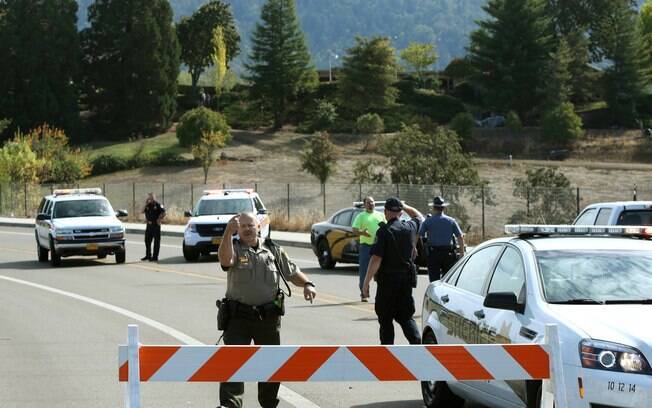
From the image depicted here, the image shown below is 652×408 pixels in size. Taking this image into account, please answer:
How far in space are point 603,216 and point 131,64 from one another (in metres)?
78.2

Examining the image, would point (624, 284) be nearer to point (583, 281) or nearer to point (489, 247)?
point (583, 281)

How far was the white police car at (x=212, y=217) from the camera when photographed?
28391 mm

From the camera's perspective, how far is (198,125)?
8331cm

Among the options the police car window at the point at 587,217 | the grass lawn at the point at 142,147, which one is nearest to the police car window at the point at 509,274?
the police car window at the point at 587,217

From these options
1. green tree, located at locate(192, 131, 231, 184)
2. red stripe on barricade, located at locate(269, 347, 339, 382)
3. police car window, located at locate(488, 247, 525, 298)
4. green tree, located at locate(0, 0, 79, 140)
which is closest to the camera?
red stripe on barricade, located at locate(269, 347, 339, 382)

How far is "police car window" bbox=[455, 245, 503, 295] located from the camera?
902 cm

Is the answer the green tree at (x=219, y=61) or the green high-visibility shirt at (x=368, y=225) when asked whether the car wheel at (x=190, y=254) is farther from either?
the green tree at (x=219, y=61)

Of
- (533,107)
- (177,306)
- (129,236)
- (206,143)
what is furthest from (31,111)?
(177,306)

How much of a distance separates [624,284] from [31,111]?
8753 centimetres

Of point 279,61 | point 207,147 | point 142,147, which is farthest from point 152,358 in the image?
point 279,61

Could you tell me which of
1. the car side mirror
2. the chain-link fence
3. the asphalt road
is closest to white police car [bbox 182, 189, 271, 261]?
the asphalt road

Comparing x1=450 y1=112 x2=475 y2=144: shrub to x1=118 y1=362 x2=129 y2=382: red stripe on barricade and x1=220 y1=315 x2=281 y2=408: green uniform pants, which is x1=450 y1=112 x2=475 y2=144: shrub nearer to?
x1=220 y1=315 x2=281 y2=408: green uniform pants

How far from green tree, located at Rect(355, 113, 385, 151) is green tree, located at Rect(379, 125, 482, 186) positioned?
139ft

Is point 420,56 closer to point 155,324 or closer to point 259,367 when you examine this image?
point 155,324
